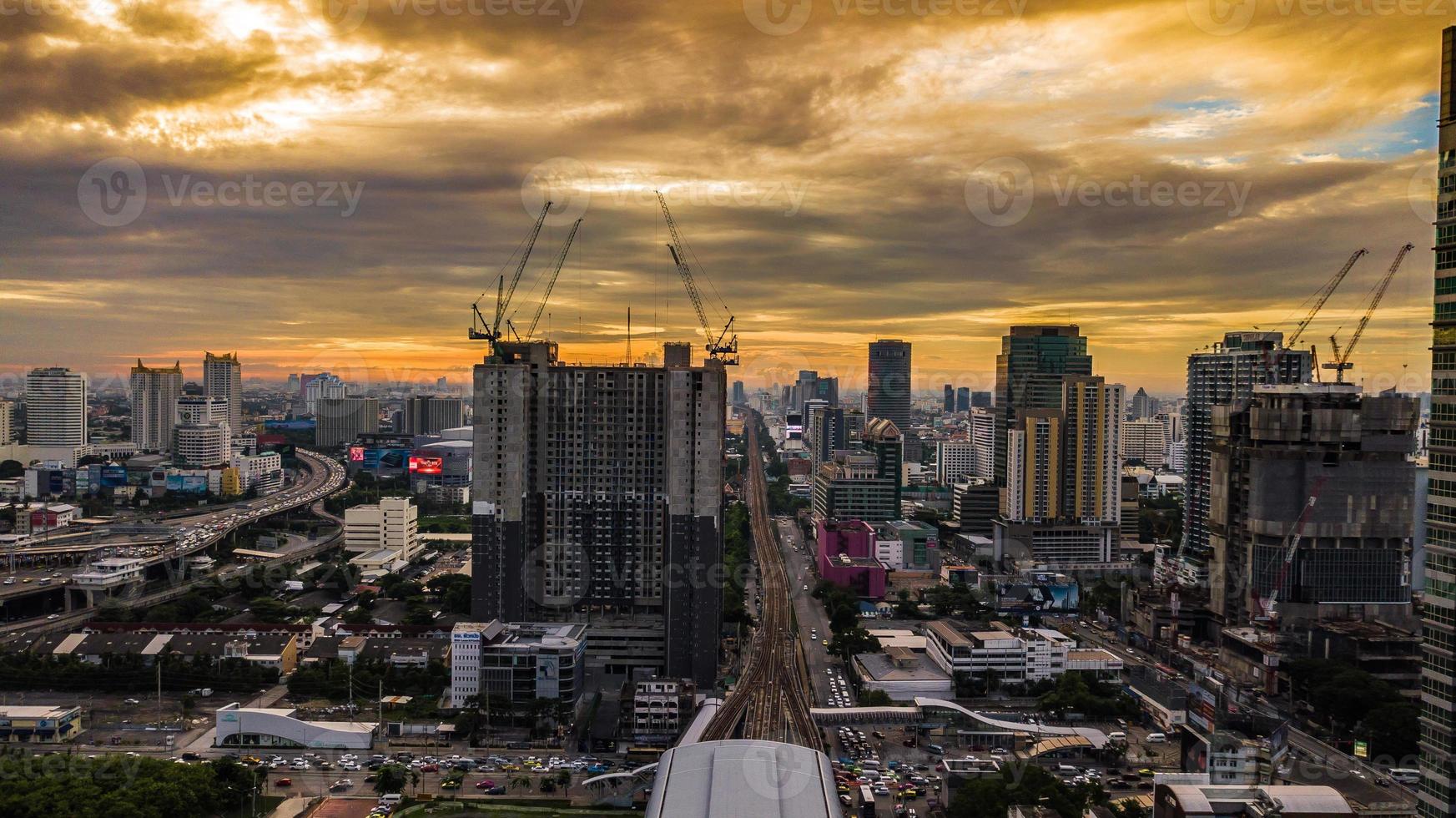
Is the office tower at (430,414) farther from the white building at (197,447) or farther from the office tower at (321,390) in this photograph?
the white building at (197,447)

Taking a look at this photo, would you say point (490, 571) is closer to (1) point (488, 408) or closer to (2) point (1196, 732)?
(1) point (488, 408)

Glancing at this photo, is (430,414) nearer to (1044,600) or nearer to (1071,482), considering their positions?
(1071,482)

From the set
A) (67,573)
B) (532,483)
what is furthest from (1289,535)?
(67,573)

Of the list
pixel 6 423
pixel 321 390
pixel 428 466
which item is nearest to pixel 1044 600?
pixel 428 466

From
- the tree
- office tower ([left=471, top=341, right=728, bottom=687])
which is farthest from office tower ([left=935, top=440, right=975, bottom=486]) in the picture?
the tree

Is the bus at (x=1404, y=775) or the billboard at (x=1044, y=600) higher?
the billboard at (x=1044, y=600)

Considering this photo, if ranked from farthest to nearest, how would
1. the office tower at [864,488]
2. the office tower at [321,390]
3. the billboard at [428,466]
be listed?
the office tower at [321,390], the billboard at [428,466], the office tower at [864,488]

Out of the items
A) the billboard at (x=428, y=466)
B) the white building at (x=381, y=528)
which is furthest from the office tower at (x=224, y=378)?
the white building at (x=381, y=528)
